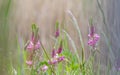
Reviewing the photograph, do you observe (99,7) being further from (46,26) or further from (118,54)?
(46,26)

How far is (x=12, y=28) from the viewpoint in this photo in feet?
2.02

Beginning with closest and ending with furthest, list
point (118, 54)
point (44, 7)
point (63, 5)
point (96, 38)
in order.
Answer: point (118, 54) → point (96, 38) → point (63, 5) → point (44, 7)

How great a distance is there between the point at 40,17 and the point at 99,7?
8.83ft

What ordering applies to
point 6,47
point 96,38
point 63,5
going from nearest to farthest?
1. point 6,47
2. point 96,38
3. point 63,5

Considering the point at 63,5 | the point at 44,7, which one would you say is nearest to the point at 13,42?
the point at 63,5

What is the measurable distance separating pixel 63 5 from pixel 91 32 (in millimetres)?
2349

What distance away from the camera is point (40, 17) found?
11.5 ft

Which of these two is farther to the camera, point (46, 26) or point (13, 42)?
point (46, 26)

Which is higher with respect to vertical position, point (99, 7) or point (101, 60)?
point (99, 7)

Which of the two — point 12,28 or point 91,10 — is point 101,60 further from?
point 12,28

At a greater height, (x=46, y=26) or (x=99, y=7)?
(x=99, y=7)

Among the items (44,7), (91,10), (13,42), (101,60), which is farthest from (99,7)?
(44,7)

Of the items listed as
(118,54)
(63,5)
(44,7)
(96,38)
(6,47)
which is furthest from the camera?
(44,7)

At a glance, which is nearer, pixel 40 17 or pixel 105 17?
pixel 105 17
